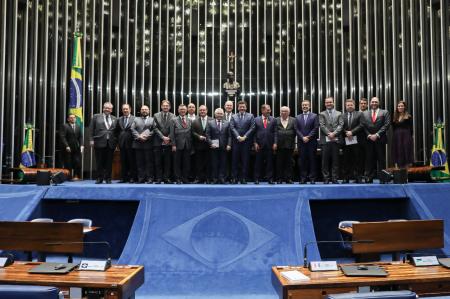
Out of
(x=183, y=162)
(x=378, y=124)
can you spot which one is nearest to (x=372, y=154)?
(x=378, y=124)

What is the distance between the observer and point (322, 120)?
638 cm

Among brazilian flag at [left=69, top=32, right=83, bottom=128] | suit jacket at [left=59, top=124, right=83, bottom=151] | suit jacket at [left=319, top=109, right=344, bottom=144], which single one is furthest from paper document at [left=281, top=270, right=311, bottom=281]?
brazilian flag at [left=69, top=32, right=83, bottom=128]

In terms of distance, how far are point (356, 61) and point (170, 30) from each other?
4.94 metres

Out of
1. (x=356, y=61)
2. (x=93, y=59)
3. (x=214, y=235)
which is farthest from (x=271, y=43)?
(x=214, y=235)

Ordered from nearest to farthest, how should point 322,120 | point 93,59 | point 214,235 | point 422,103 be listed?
1. point 214,235
2. point 322,120
3. point 422,103
4. point 93,59

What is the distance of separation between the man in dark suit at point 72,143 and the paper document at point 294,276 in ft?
21.1

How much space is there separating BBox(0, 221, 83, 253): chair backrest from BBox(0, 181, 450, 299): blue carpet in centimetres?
75

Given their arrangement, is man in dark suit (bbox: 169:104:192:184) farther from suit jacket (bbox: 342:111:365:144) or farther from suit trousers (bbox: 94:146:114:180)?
suit jacket (bbox: 342:111:365:144)

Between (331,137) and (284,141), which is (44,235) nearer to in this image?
(284,141)

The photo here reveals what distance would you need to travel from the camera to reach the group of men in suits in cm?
627

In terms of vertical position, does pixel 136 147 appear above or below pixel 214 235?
above

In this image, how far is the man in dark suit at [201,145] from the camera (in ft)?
21.6

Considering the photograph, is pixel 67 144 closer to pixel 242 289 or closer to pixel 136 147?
pixel 136 147

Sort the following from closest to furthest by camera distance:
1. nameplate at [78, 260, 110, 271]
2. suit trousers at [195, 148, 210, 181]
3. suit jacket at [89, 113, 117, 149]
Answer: nameplate at [78, 260, 110, 271]
suit jacket at [89, 113, 117, 149]
suit trousers at [195, 148, 210, 181]
